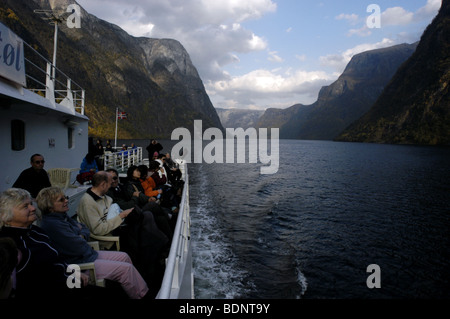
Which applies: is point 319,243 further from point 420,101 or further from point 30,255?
point 420,101

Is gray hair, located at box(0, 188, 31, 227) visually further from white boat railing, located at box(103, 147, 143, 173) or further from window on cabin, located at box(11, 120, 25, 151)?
white boat railing, located at box(103, 147, 143, 173)

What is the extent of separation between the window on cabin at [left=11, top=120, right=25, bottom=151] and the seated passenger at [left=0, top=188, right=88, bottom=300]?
533 centimetres

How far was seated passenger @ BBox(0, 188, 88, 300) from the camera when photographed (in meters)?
2.64

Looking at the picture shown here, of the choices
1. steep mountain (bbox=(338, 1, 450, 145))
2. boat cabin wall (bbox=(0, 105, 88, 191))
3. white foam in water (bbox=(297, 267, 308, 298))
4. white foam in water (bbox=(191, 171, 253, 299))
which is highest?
steep mountain (bbox=(338, 1, 450, 145))

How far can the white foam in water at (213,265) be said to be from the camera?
24.3 ft

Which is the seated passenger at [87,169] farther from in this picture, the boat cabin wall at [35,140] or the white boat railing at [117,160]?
the white boat railing at [117,160]

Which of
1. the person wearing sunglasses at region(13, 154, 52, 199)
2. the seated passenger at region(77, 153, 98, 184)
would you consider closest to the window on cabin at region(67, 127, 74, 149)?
the seated passenger at region(77, 153, 98, 184)

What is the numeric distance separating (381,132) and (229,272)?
565 feet

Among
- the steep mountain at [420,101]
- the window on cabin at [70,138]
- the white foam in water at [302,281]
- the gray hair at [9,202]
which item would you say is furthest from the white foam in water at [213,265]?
the steep mountain at [420,101]

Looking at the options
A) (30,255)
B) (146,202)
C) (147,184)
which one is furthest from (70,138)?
(30,255)

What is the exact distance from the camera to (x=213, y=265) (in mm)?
8922

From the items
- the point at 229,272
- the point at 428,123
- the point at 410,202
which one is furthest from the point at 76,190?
the point at 428,123

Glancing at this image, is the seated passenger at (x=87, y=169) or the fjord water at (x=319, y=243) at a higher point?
the seated passenger at (x=87, y=169)

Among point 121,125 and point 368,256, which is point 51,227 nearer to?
point 368,256
